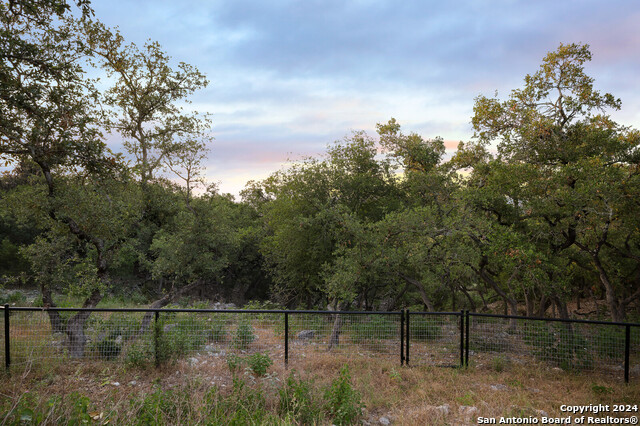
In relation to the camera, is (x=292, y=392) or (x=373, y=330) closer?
(x=292, y=392)

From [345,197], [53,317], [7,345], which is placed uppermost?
[345,197]

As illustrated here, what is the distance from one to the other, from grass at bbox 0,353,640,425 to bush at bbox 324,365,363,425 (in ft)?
0.06

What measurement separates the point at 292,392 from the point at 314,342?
344 cm

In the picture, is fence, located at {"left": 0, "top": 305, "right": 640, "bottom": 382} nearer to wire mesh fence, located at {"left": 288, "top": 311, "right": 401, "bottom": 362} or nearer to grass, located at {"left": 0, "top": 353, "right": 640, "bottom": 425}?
wire mesh fence, located at {"left": 288, "top": 311, "right": 401, "bottom": 362}

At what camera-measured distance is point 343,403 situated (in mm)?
5559

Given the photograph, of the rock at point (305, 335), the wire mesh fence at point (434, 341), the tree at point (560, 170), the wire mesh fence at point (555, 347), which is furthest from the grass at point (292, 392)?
the tree at point (560, 170)

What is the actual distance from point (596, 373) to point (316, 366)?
5.87 meters

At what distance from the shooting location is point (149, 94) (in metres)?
14.8

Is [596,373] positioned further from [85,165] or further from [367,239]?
[85,165]

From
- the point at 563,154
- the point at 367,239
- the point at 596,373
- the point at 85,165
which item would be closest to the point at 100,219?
the point at 85,165

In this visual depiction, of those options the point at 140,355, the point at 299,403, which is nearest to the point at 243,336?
the point at 140,355

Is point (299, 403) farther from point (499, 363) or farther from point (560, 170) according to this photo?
point (560, 170)

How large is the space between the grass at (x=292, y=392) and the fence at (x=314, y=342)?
386mm

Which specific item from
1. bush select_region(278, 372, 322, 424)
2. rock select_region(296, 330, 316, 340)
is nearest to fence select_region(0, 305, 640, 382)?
rock select_region(296, 330, 316, 340)
